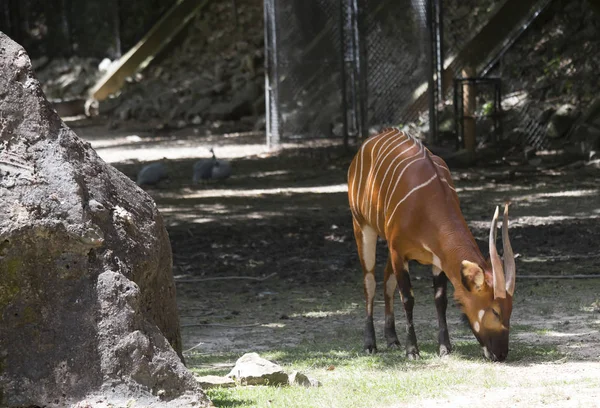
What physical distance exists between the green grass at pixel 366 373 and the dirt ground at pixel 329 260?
0.15 meters

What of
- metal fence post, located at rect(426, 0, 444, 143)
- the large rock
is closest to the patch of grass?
the large rock

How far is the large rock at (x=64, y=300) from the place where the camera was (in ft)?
17.2

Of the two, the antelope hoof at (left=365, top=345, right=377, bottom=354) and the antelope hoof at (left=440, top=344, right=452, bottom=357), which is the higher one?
the antelope hoof at (left=440, top=344, right=452, bottom=357)

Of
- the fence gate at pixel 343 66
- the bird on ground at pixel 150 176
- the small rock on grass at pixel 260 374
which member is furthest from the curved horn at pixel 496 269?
the fence gate at pixel 343 66

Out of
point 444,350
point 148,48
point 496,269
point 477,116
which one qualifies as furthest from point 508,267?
point 148,48

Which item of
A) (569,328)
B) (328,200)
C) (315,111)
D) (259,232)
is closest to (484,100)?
(315,111)

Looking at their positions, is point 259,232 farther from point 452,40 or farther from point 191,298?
point 452,40

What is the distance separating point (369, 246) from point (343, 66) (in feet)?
41.0

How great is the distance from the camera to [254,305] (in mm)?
9836

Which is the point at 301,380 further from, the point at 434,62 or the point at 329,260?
the point at 434,62

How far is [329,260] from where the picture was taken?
1157 cm

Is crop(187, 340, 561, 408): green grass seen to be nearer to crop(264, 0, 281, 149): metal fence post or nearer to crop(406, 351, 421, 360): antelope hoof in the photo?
crop(406, 351, 421, 360): antelope hoof

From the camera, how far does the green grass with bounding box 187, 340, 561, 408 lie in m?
5.90

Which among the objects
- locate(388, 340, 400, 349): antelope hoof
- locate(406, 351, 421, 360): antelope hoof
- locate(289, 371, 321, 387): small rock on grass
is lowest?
locate(388, 340, 400, 349): antelope hoof
